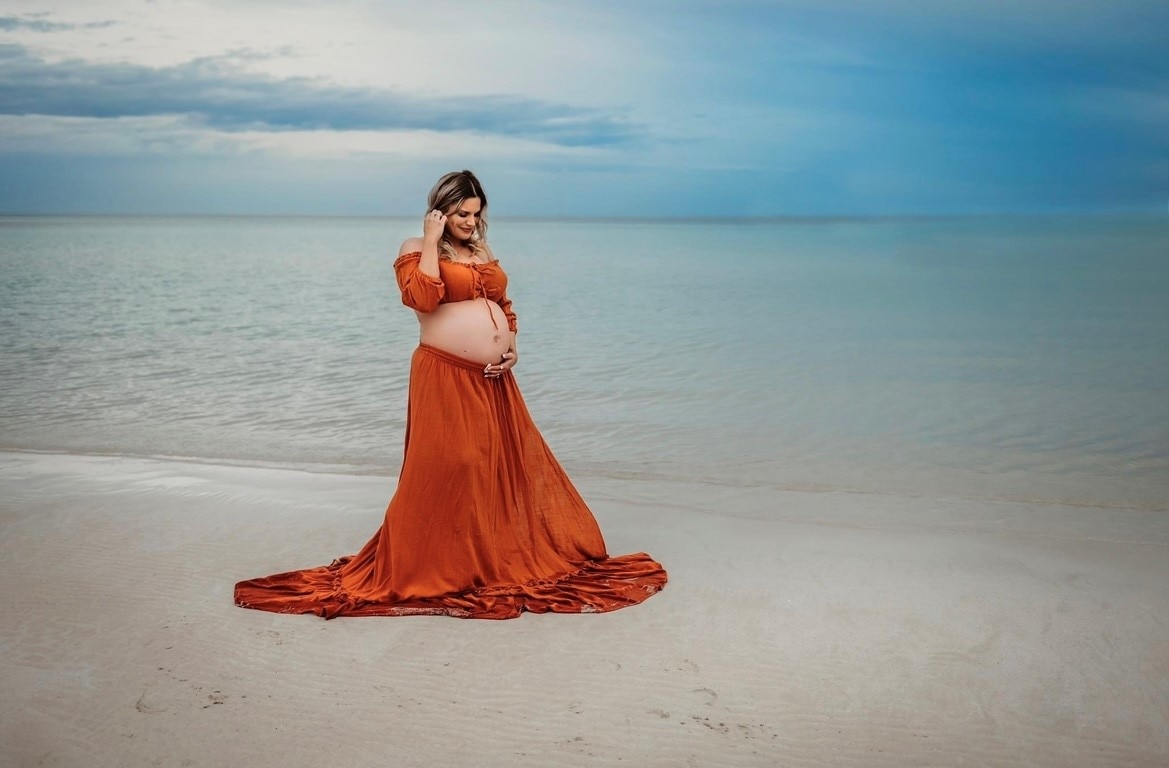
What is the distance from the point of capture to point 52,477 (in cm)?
756

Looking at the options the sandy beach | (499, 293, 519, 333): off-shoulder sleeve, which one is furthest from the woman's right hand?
the sandy beach

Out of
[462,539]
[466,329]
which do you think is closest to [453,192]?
[466,329]

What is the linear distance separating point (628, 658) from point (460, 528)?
1.13 m

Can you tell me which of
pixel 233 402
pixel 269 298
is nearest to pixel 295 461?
pixel 233 402

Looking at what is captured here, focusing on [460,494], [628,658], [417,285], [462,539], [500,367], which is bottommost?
[628,658]

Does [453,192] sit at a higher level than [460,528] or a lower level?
higher

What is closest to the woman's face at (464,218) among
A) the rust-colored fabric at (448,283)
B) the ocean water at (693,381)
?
the rust-colored fabric at (448,283)

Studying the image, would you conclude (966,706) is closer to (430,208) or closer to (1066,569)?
(1066,569)

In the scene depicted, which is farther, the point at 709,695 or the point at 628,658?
the point at 628,658

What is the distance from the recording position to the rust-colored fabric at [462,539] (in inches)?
189

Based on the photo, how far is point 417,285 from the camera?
4.76 metres

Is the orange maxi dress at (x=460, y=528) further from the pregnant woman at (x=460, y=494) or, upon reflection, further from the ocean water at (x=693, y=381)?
the ocean water at (x=693, y=381)

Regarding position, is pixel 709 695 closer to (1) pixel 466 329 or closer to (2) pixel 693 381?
(1) pixel 466 329

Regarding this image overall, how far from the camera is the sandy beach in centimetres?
360
